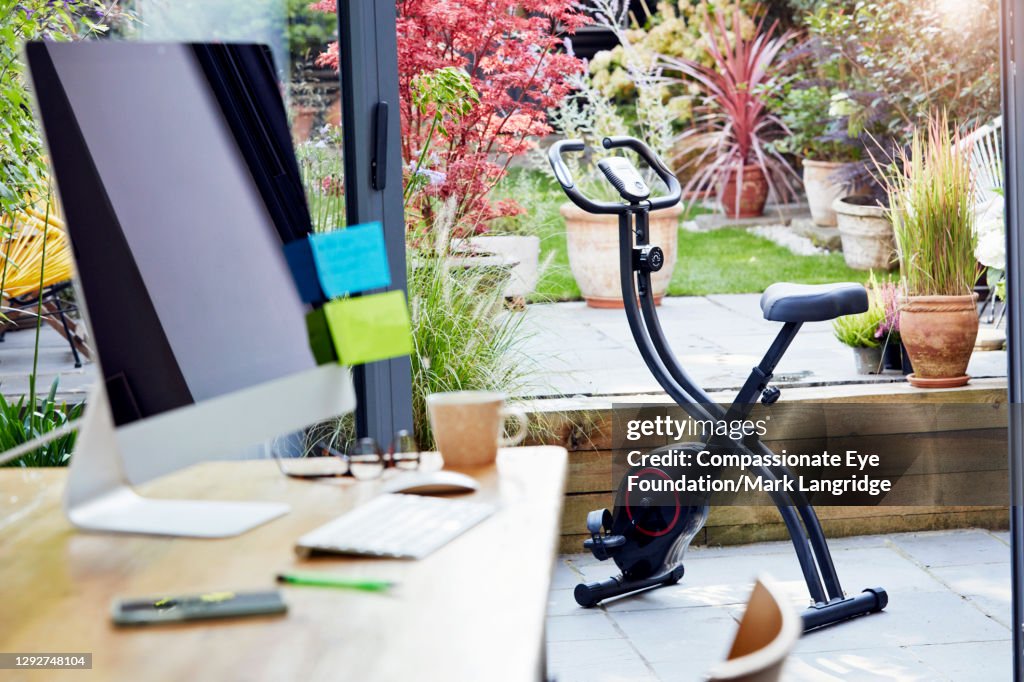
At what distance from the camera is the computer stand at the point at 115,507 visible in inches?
46.7

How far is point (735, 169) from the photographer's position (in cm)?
726

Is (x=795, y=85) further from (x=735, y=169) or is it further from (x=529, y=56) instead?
(x=529, y=56)

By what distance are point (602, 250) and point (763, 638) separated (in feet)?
14.3

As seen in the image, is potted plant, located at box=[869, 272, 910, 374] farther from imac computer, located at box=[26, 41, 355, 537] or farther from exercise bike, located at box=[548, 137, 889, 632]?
imac computer, located at box=[26, 41, 355, 537]

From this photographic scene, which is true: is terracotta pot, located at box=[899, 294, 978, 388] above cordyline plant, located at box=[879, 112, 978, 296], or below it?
below

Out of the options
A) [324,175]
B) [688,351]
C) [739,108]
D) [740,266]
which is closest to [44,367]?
[324,175]

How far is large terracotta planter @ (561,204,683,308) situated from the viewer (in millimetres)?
5188

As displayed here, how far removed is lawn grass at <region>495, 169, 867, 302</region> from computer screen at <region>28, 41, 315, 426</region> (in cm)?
364

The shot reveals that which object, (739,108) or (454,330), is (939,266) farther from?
(739,108)

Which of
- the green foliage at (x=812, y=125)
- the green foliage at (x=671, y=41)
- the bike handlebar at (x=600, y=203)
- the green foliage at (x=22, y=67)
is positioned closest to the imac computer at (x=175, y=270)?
the green foliage at (x=22, y=67)

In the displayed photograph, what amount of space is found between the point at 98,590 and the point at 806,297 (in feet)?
6.56

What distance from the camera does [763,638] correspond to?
2.97ft

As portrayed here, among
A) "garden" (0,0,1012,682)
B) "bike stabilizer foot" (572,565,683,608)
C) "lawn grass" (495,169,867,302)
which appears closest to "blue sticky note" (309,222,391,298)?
"garden" (0,0,1012,682)

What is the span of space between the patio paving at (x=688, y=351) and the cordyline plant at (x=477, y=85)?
454 mm
